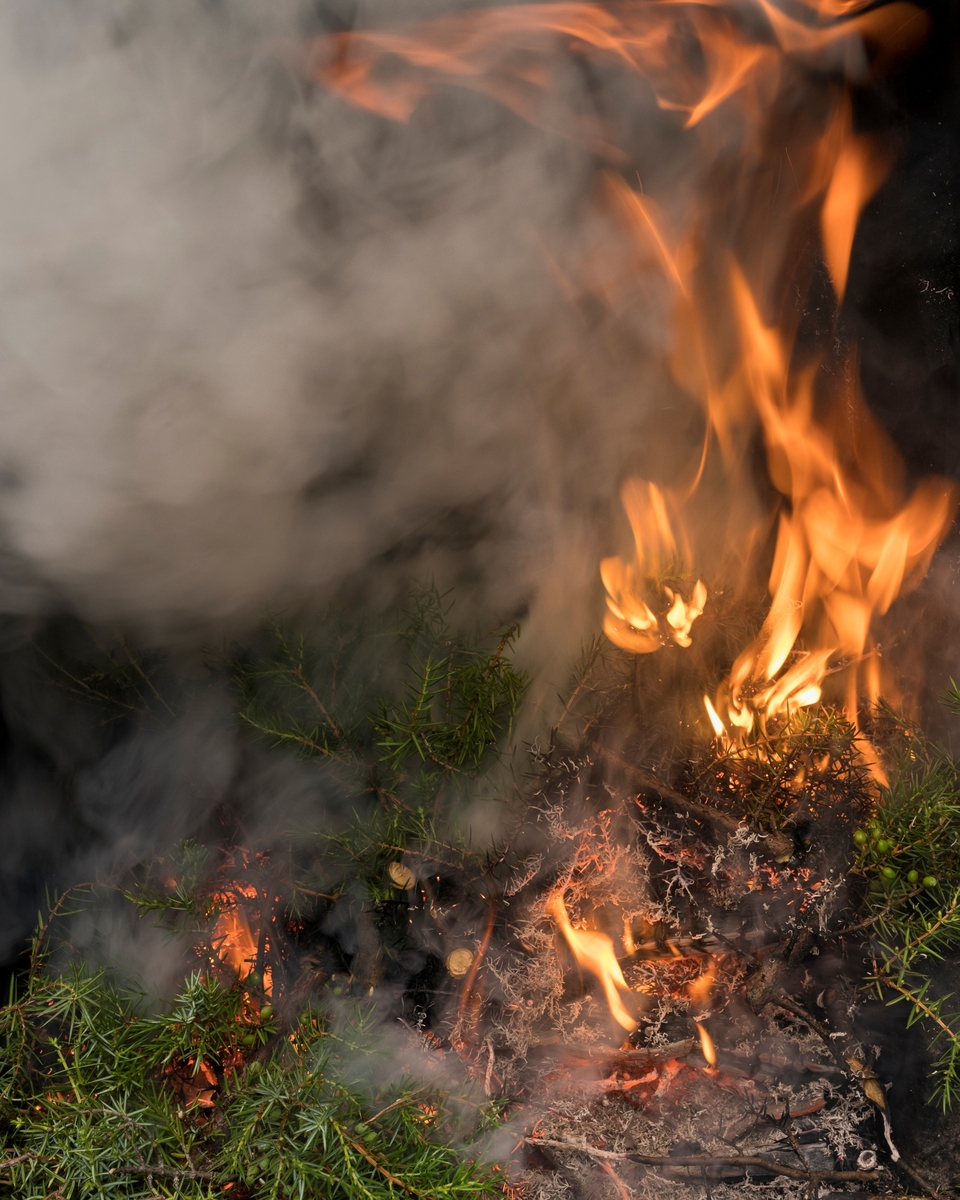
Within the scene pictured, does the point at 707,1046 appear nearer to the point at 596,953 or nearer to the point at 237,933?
the point at 596,953

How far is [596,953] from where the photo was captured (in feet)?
4.48

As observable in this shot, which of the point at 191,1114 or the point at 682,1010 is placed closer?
the point at 191,1114

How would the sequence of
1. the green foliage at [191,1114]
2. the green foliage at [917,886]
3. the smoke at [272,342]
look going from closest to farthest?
the green foliage at [191,1114] → the smoke at [272,342] → the green foliage at [917,886]

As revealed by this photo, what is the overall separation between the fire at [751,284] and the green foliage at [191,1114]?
0.50 m

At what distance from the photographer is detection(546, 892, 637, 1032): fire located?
135 cm

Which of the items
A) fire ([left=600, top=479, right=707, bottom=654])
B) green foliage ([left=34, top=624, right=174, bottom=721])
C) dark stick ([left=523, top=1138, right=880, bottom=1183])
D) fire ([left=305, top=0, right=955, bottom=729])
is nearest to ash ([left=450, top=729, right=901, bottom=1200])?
dark stick ([left=523, top=1138, right=880, bottom=1183])

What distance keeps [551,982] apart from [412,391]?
1190mm

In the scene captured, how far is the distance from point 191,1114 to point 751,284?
76.8 inches

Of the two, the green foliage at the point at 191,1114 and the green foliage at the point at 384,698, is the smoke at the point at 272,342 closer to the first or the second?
the green foliage at the point at 384,698

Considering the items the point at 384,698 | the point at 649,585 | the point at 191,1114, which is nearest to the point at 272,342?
the point at 384,698

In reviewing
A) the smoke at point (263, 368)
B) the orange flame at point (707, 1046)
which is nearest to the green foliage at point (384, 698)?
the smoke at point (263, 368)

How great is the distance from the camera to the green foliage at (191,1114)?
37.6 inches

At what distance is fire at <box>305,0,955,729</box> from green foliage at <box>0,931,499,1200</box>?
500 millimetres

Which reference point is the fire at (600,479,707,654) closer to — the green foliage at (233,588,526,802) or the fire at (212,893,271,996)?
the green foliage at (233,588,526,802)
